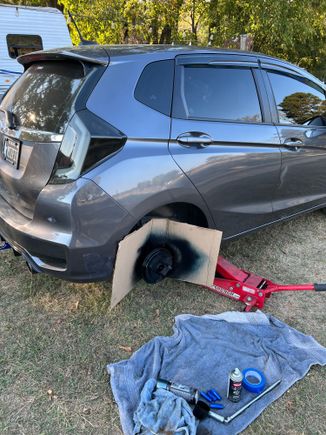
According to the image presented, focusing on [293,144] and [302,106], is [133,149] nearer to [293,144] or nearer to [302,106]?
[293,144]

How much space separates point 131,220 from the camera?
252 cm

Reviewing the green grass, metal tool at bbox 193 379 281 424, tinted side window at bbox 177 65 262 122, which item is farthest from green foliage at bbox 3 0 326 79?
metal tool at bbox 193 379 281 424

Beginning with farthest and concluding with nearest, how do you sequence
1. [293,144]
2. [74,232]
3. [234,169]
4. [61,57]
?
1. [293,144]
2. [234,169]
3. [61,57]
4. [74,232]

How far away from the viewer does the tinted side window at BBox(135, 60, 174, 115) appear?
2537 mm

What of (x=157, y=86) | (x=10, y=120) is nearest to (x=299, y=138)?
(x=157, y=86)

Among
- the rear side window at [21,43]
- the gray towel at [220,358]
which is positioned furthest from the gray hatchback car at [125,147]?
the rear side window at [21,43]

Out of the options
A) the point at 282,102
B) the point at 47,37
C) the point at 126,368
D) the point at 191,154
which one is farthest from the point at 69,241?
the point at 47,37

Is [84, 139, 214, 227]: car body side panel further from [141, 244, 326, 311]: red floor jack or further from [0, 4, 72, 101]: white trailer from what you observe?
[0, 4, 72, 101]: white trailer

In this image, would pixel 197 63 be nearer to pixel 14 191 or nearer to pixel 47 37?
pixel 14 191

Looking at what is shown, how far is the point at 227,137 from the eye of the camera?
2.93 m

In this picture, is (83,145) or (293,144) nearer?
(83,145)

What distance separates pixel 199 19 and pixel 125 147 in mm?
11927

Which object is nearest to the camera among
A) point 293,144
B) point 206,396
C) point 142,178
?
point 206,396

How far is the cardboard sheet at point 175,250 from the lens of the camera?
262cm
